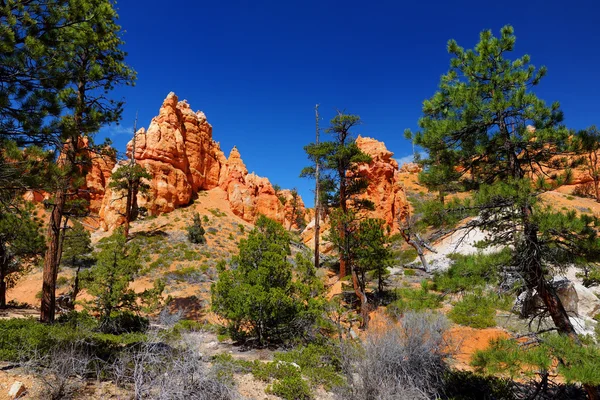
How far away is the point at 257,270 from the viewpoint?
33.6ft

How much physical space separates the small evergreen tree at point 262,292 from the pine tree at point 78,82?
4.72m

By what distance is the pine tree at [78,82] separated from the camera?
5281 millimetres

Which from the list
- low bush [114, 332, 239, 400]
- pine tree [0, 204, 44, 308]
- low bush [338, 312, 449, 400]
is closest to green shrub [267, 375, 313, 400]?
low bush [338, 312, 449, 400]

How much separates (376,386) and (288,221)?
47147 millimetres

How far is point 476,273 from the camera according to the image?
17.6 ft

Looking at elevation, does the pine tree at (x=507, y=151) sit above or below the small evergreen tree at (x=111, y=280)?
above

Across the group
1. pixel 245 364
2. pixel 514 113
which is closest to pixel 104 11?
pixel 514 113

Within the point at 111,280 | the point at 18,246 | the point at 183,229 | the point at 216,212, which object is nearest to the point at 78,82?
the point at 111,280

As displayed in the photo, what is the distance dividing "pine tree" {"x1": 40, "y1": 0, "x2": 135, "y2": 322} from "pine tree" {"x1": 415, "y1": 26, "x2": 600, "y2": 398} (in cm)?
634

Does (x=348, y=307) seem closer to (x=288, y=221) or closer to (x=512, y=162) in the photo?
(x=512, y=162)

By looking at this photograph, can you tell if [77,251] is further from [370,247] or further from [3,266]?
[370,247]

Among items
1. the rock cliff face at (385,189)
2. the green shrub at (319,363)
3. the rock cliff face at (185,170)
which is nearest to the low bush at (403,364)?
the green shrub at (319,363)

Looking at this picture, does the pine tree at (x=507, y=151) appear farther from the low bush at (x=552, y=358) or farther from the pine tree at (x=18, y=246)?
the pine tree at (x=18, y=246)

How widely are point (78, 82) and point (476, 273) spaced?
402 inches
